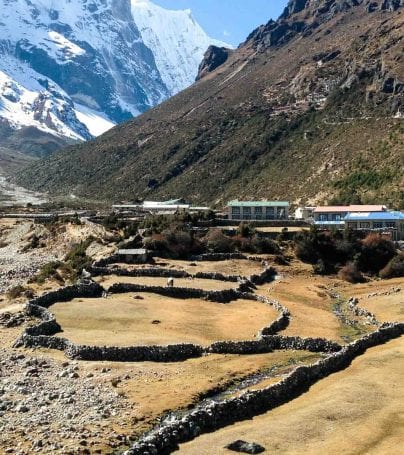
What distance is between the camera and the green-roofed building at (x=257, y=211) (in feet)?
387

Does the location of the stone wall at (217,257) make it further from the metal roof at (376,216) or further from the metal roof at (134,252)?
the metal roof at (376,216)

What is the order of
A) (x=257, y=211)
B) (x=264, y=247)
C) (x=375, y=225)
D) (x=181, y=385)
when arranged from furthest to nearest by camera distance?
(x=257, y=211), (x=375, y=225), (x=264, y=247), (x=181, y=385)

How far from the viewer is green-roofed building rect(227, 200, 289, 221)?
11781cm

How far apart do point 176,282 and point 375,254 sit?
1171 inches

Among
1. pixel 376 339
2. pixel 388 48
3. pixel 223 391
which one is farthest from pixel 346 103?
pixel 223 391

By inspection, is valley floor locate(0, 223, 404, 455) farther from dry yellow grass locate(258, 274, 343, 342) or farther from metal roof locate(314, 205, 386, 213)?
metal roof locate(314, 205, 386, 213)

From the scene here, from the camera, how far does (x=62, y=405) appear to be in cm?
3142

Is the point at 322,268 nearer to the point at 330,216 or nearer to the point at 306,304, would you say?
the point at 306,304

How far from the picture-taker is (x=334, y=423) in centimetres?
2894

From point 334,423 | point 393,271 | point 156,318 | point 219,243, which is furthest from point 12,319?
point 393,271

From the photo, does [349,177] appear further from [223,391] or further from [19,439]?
[19,439]

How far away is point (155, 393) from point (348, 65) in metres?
172

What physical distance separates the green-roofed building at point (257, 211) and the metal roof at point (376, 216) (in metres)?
18.1

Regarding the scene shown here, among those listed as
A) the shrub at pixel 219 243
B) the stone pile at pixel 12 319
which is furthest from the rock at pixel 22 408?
the shrub at pixel 219 243
